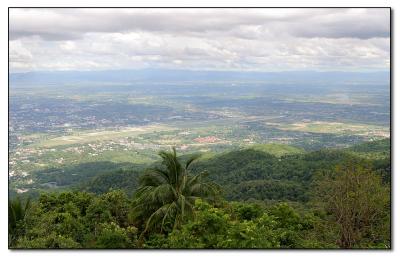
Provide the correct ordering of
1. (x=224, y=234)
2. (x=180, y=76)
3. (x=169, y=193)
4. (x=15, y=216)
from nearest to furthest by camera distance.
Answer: (x=224, y=234) → (x=15, y=216) → (x=169, y=193) → (x=180, y=76)

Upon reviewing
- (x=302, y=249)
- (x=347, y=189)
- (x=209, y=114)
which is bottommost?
(x=302, y=249)

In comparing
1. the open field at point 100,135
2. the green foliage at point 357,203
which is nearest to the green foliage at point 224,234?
the green foliage at point 357,203

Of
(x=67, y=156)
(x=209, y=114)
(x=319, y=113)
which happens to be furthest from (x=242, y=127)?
(x=67, y=156)

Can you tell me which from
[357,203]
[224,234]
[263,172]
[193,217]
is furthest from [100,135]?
[224,234]

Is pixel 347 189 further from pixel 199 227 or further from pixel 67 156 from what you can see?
pixel 67 156

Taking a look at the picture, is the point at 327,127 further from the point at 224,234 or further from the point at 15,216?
the point at 15,216

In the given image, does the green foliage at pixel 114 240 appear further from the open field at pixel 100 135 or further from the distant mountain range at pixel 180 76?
the open field at pixel 100 135
